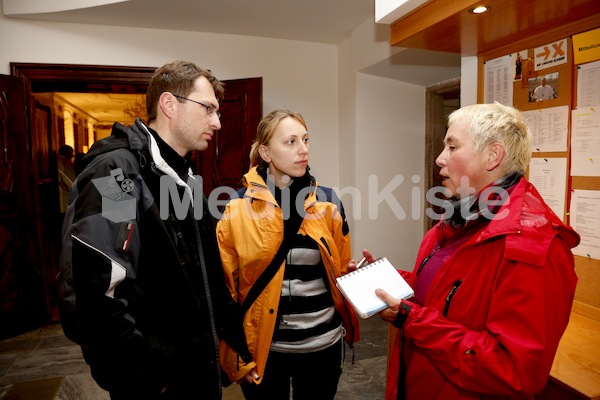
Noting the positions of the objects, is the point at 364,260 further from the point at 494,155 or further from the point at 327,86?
the point at 327,86

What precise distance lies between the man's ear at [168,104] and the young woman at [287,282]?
0.43 meters

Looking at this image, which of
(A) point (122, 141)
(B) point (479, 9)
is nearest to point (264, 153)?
(A) point (122, 141)

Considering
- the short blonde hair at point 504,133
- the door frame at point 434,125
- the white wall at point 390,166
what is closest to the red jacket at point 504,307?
the short blonde hair at point 504,133

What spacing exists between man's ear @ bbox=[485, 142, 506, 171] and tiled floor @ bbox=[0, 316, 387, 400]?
187 centimetres

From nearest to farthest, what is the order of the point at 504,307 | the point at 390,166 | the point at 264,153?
the point at 504,307, the point at 264,153, the point at 390,166

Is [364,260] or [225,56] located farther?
[225,56]

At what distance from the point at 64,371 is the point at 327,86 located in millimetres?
3583

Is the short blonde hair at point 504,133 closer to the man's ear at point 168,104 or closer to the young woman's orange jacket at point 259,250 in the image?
the young woman's orange jacket at point 259,250

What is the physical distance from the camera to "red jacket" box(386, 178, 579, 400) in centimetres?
90

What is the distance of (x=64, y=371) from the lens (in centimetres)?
282

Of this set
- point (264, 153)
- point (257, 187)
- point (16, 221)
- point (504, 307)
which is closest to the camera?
point (504, 307)

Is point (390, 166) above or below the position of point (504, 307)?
above

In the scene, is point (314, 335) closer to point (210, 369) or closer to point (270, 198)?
point (210, 369)

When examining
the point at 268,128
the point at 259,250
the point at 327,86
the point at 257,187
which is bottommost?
the point at 259,250
